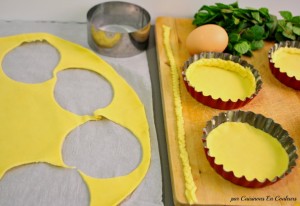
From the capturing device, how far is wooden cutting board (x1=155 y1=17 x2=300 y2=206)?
71 cm

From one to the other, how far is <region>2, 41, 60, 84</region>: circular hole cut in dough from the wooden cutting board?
263mm

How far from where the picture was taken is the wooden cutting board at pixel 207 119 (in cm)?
71

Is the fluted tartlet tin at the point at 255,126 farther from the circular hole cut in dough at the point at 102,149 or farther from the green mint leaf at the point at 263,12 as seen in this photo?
the green mint leaf at the point at 263,12

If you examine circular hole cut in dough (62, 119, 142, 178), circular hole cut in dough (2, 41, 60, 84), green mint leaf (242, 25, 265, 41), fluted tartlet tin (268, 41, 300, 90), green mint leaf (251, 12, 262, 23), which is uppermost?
green mint leaf (251, 12, 262, 23)

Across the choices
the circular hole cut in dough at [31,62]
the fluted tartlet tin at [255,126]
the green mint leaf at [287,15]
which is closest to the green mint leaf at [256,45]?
the green mint leaf at [287,15]

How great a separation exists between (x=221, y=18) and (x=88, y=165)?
0.52 meters

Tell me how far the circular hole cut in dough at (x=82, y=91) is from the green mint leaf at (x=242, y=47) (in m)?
0.32

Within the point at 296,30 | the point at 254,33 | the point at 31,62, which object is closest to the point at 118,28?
the point at 31,62

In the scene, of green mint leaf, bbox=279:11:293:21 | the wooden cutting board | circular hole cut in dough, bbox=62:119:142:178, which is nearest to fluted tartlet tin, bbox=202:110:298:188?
the wooden cutting board

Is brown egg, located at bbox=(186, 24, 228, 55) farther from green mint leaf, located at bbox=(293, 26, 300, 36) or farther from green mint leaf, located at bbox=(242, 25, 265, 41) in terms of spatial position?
green mint leaf, located at bbox=(293, 26, 300, 36)

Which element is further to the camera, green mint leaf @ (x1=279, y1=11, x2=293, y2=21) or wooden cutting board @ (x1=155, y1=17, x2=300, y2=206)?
green mint leaf @ (x1=279, y1=11, x2=293, y2=21)

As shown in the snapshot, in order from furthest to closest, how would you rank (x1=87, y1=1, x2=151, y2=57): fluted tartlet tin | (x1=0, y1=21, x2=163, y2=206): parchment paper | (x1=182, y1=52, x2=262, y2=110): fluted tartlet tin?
(x1=87, y1=1, x2=151, y2=57): fluted tartlet tin → (x1=182, y1=52, x2=262, y2=110): fluted tartlet tin → (x1=0, y1=21, x2=163, y2=206): parchment paper

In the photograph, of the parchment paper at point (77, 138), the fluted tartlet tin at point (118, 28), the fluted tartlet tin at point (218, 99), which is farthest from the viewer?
the fluted tartlet tin at point (118, 28)

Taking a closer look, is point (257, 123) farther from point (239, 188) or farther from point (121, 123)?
point (121, 123)
